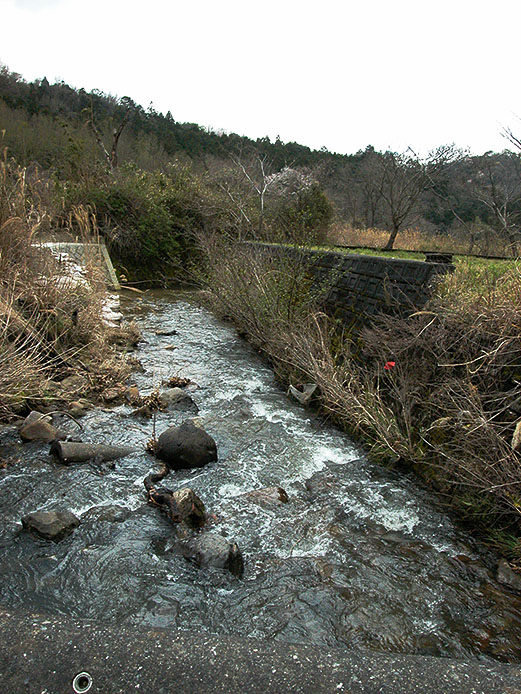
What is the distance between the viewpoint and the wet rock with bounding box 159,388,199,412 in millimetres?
5102

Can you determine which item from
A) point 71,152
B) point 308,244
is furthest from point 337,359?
point 71,152

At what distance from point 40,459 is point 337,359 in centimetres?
372

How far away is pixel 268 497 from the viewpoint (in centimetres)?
347

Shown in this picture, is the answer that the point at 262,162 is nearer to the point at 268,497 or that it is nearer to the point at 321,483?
the point at 321,483

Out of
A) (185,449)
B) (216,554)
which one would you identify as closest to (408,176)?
(185,449)

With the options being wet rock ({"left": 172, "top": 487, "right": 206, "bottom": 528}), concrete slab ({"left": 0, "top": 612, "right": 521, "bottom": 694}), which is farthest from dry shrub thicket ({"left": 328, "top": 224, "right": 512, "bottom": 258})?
concrete slab ({"left": 0, "top": 612, "right": 521, "bottom": 694})

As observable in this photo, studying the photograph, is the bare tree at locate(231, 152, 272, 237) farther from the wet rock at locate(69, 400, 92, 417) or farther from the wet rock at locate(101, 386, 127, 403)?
the wet rock at locate(69, 400, 92, 417)

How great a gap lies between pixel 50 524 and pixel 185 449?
129cm

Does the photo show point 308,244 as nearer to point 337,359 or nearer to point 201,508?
point 337,359

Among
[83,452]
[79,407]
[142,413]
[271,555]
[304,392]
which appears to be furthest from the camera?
[304,392]

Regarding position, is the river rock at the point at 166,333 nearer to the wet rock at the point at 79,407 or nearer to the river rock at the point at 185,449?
the wet rock at the point at 79,407

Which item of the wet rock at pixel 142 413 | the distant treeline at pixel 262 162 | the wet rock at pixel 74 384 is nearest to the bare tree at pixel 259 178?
the distant treeline at pixel 262 162

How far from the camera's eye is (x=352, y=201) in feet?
91.6

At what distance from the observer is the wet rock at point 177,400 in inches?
201
